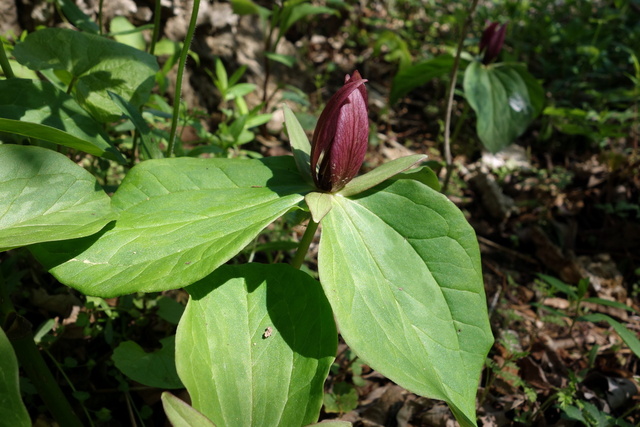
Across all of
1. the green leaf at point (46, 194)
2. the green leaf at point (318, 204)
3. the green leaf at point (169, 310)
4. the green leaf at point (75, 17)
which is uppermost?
the green leaf at point (75, 17)

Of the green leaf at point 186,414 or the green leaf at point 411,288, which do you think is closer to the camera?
the green leaf at point 186,414

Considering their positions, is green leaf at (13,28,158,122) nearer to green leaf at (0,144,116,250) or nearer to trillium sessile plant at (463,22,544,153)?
green leaf at (0,144,116,250)

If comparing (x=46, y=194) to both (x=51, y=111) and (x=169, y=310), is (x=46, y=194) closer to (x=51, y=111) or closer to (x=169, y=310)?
(x=51, y=111)

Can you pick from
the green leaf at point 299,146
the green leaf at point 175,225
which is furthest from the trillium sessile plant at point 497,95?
the green leaf at point 175,225

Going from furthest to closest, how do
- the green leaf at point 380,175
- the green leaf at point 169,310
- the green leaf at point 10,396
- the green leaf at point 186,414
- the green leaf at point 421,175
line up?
the green leaf at point 169,310
the green leaf at point 421,175
the green leaf at point 380,175
the green leaf at point 186,414
the green leaf at point 10,396

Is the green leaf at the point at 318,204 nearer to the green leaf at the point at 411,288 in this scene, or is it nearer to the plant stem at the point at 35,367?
the green leaf at the point at 411,288

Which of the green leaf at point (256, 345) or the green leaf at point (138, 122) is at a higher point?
the green leaf at point (138, 122)

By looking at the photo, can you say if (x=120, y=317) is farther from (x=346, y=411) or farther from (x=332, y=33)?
(x=332, y=33)

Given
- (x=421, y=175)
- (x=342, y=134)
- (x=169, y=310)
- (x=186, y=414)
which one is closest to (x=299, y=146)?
(x=342, y=134)
